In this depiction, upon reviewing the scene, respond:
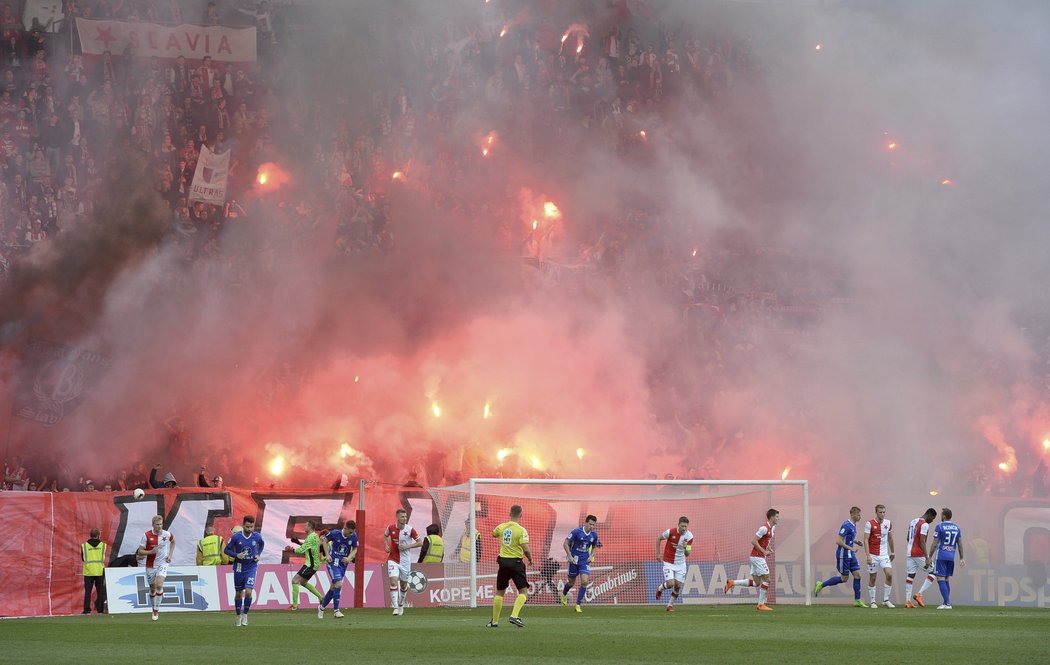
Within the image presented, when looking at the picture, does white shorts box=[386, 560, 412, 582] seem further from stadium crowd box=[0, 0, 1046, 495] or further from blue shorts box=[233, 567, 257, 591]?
stadium crowd box=[0, 0, 1046, 495]

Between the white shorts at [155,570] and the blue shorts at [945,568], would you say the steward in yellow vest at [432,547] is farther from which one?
the blue shorts at [945,568]

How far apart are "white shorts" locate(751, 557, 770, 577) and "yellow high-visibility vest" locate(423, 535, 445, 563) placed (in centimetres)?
514

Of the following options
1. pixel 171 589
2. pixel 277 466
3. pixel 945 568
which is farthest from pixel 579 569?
pixel 277 466

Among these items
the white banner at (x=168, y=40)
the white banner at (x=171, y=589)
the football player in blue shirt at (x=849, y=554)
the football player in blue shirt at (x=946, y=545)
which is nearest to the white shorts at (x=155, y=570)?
the white banner at (x=171, y=589)

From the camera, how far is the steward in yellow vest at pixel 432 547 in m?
19.8

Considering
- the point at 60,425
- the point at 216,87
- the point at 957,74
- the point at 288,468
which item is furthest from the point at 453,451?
the point at 957,74

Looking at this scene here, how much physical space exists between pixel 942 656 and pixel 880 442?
1842 centimetres

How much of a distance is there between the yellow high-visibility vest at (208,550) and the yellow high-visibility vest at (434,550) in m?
3.39

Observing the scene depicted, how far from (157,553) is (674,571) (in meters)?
8.01

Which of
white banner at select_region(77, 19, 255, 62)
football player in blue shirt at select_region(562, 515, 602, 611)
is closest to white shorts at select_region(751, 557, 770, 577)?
football player in blue shirt at select_region(562, 515, 602, 611)

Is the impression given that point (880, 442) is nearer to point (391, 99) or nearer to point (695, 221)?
point (695, 221)

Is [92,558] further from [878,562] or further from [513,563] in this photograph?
[878,562]

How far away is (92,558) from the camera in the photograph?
1800cm

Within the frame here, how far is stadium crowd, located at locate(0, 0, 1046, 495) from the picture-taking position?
2466cm
